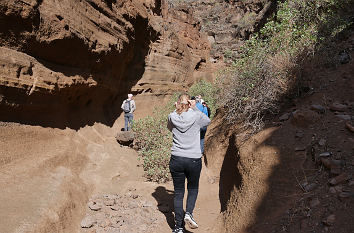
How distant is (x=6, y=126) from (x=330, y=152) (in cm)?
533

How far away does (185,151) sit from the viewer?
11.4 feet

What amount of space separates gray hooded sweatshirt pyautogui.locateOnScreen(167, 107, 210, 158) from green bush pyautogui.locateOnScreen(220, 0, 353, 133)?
5.02ft

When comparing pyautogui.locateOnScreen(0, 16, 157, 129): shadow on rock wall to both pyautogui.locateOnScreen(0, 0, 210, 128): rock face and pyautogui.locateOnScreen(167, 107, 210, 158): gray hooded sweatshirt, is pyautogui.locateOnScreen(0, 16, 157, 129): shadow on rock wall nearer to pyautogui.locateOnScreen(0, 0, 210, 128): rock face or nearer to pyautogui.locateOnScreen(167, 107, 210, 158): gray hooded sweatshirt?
pyautogui.locateOnScreen(0, 0, 210, 128): rock face

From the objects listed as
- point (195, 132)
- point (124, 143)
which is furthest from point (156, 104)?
point (195, 132)

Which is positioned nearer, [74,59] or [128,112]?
[74,59]

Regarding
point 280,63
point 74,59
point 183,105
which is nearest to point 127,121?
point 74,59

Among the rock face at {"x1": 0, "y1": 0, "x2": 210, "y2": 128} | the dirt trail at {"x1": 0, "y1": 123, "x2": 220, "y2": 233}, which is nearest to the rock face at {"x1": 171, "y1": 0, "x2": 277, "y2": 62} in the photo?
the rock face at {"x1": 0, "y1": 0, "x2": 210, "y2": 128}

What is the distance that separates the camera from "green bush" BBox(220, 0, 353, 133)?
5.02 meters

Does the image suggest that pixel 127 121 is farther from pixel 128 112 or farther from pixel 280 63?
pixel 280 63

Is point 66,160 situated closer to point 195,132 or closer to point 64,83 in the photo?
point 64,83

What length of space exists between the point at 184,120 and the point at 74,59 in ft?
15.1

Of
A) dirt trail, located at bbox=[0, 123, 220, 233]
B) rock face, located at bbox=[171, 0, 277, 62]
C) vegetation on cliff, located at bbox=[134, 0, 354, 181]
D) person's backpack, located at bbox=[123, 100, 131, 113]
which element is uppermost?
rock face, located at bbox=[171, 0, 277, 62]

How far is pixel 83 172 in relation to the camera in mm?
5949

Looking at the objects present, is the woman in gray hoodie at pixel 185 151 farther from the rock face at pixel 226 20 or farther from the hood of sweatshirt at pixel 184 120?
the rock face at pixel 226 20
